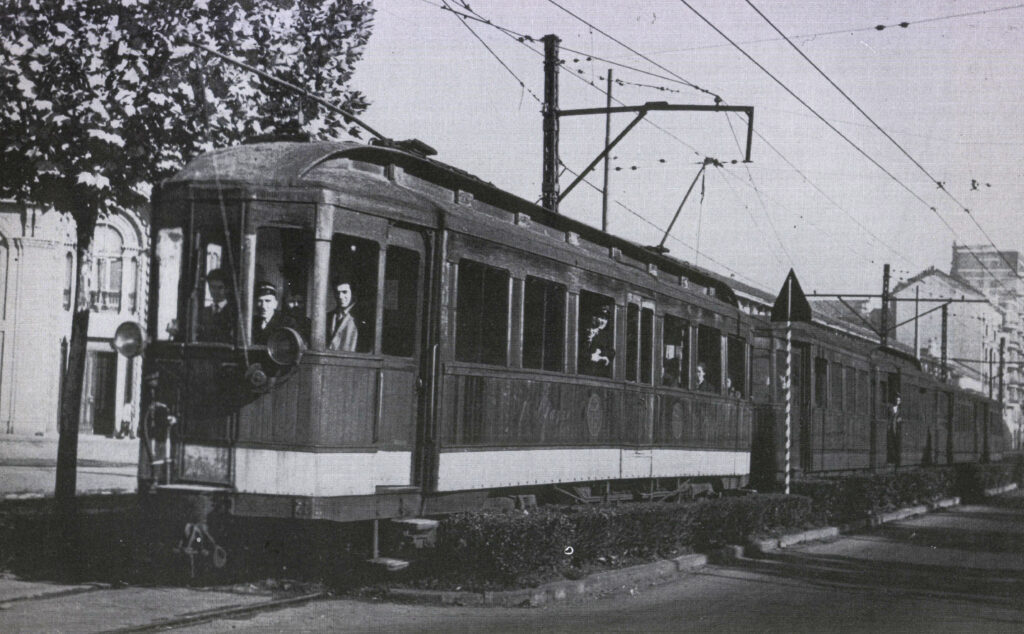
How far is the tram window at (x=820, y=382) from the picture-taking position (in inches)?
919

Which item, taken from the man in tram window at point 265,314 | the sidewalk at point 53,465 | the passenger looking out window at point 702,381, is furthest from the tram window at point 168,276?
the passenger looking out window at point 702,381

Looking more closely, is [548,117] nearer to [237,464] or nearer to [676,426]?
[676,426]

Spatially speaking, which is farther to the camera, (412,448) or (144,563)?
(144,563)

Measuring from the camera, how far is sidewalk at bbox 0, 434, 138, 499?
20.1m

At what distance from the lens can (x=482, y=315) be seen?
446 inches

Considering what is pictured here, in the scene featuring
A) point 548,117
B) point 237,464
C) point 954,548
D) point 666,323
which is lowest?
point 954,548

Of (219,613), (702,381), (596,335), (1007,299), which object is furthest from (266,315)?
(1007,299)

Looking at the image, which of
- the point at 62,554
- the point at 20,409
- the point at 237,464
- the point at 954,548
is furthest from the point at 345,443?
the point at 20,409

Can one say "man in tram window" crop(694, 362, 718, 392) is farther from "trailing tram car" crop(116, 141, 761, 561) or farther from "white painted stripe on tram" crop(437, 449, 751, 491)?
"trailing tram car" crop(116, 141, 761, 561)

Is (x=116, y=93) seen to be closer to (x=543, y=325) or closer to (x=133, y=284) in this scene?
(x=543, y=325)

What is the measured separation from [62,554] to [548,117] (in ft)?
29.3

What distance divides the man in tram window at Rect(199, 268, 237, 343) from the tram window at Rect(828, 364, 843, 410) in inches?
669

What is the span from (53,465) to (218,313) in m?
20.0

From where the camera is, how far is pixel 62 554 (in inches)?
443
